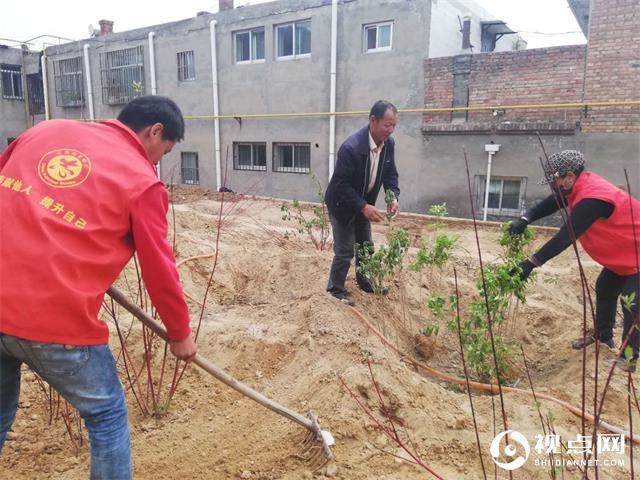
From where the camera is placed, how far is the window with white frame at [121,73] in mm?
15109

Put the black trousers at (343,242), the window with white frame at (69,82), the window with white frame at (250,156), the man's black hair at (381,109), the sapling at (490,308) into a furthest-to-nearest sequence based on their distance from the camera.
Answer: the window with white frame at (69,82) → the window with white frame at (250,156) → the black trousers at (343,242) → the man's black hair at (381,109) → the sapling at (490,308)

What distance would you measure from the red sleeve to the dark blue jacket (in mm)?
2251

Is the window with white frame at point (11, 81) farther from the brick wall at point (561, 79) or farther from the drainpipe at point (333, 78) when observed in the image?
the brick wall at point (561, 79)

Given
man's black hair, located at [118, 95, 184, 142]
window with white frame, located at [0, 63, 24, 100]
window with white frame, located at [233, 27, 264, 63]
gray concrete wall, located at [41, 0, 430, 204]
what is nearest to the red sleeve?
man's black hair, located at [118, 95, 184, 142]

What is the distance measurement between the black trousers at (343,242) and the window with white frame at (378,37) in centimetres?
744

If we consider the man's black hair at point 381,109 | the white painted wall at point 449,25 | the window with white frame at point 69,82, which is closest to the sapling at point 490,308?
the man's black hair at point 381,109

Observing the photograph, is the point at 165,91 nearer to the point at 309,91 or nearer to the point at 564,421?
the point at 309,91

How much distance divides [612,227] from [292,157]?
991 centimetres

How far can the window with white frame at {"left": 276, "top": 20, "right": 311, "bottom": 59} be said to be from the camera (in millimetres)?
11828

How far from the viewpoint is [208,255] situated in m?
5.89

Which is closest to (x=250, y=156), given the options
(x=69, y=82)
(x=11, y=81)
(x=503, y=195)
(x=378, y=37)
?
(x=378, y=37)

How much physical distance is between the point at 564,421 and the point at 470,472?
0.83m

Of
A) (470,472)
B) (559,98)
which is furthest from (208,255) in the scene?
(559,98)

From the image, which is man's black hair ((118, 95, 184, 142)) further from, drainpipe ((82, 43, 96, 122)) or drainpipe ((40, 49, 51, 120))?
drainpipe ((40, 49, 51, 120))
